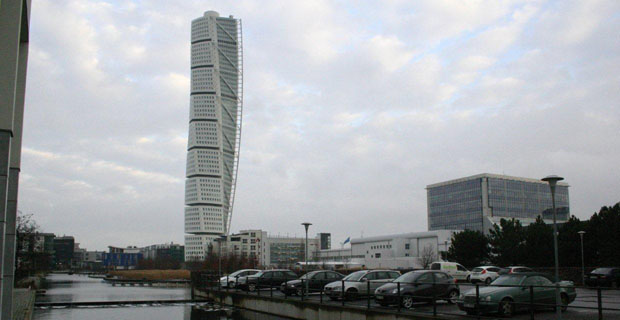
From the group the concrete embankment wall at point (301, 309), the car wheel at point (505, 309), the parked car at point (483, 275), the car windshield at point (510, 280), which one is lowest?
the concrete embankment wall at point (301, 309)

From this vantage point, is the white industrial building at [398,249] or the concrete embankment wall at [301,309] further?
the white industrial building at [398,249]

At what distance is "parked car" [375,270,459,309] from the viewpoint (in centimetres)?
2202

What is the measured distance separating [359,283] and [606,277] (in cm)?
1906

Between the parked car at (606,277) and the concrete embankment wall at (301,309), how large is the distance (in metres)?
20.9

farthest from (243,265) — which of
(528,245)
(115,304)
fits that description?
(115,304)

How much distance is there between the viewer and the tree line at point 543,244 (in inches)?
1813

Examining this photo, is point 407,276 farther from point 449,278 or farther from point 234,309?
point 234,309

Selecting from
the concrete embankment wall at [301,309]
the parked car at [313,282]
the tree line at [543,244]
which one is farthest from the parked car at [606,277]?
the concrete embankment wall at [301,309]

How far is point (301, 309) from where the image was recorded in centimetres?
2731

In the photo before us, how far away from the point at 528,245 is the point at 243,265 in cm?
5594

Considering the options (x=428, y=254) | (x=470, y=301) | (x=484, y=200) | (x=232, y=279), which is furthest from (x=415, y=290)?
(x=484, y=200)

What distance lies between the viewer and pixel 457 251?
212 ft

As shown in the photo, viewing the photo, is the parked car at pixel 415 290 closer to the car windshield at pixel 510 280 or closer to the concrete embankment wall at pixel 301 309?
the concrete embankment wall at pixel 301 309

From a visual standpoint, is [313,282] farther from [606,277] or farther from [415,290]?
[606,277]
